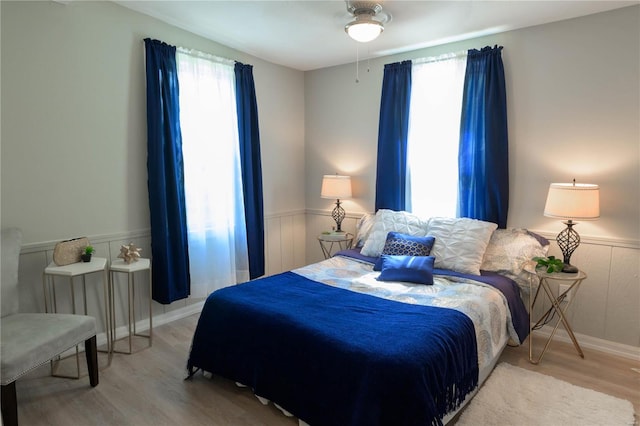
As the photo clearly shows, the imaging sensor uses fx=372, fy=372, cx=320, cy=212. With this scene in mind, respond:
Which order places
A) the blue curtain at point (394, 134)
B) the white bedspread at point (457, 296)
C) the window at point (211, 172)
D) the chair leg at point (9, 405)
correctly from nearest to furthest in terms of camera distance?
the chair leg at point (9, 405)
the white bedspread at point (457, 296)
the window at point (211, 172)
the blue curtain at point (394, 134)

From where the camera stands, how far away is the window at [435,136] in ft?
11.4

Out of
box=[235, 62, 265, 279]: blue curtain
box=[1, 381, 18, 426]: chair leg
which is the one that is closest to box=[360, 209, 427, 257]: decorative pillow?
box=[235, 62, 265, 279]: blue curtain

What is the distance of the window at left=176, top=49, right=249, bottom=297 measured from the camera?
3350mm

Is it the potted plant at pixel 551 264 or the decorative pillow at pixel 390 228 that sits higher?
the decorative pillow at pixel 390 228

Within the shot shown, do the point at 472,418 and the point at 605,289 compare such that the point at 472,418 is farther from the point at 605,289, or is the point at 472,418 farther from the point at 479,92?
the point at 479,92


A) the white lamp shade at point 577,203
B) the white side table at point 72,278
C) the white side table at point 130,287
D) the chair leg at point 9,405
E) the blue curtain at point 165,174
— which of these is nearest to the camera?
the chair leg at point 9,405

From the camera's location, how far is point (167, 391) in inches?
→ 92.7

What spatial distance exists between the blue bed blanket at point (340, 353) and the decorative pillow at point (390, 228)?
937 mm

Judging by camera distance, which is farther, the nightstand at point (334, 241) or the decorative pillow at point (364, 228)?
the nightstand at point (334, 241)

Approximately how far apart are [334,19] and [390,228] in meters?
1.85

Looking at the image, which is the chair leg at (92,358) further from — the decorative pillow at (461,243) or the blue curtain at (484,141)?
the blue curtain at (484,141)

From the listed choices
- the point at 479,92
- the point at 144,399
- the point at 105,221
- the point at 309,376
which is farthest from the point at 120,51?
the point at 479,92

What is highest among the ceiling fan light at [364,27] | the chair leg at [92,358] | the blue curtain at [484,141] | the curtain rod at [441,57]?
the curtain rod at [441,57]

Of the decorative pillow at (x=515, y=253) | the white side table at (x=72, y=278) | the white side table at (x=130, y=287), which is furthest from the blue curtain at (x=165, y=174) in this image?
the decorative pillow at (x=515, y=253)
